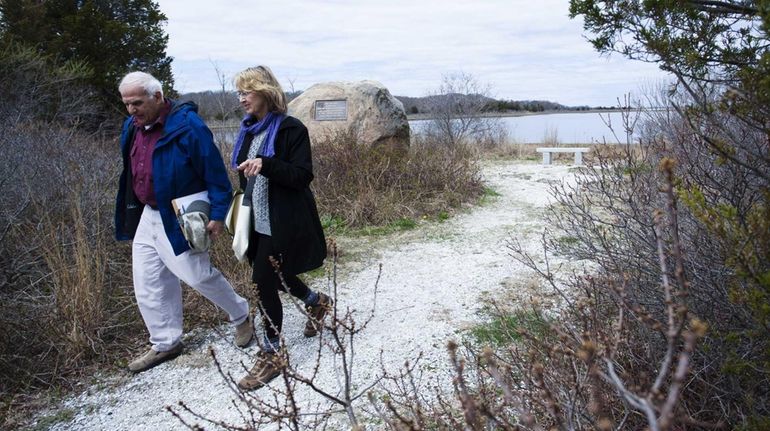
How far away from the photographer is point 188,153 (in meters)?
2.96

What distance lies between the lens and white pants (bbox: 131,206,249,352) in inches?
121

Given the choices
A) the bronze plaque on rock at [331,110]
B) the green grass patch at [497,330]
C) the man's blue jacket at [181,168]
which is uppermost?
the bronze plaque on rock at [331,110]

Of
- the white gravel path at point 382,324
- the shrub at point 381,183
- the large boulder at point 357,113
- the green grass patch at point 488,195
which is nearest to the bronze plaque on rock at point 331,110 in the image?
the large boulder at point 357,113

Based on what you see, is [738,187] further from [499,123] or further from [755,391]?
[499,123]

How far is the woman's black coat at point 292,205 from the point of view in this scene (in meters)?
2.95

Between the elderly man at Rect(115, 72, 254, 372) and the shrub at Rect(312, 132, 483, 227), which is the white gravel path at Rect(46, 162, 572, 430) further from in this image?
the shrub at Rect(312, 132, 483, 227)

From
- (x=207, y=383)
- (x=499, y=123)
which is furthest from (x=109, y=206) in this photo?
(x=499, y=123)

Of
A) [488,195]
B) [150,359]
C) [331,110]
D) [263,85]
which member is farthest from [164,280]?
[331,110]

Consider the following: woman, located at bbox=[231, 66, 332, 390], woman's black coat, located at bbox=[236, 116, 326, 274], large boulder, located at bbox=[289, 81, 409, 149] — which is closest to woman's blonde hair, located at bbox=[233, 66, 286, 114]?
woman, located at bbox=[231, 66, 332, 390]

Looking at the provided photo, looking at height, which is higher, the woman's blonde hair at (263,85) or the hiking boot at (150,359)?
the woman's blonde hair at (263,85)

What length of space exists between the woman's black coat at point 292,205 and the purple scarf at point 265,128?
3cm

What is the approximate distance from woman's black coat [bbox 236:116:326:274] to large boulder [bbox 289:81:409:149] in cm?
582

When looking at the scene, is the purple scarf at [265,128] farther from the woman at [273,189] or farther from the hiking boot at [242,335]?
the hiking boot at [242,335]

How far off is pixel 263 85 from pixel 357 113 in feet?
20.7
